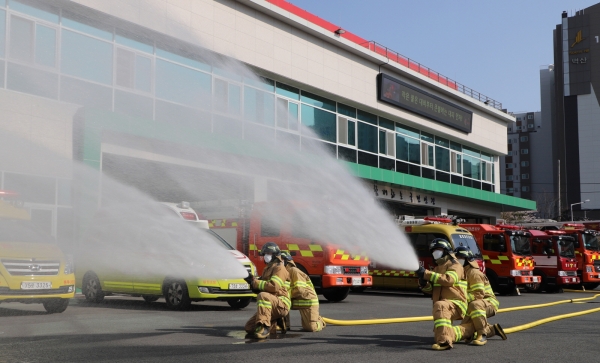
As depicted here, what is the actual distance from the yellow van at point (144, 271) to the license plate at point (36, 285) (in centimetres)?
233

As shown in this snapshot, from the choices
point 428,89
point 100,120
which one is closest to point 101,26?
point 100,120

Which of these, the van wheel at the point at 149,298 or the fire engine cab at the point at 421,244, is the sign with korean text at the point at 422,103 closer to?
the fire engine cab at the point at 421,244

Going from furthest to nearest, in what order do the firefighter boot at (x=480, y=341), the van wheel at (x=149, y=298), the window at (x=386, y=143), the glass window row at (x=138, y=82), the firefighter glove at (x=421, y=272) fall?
the window at (x=386, y=143) → the glass window row at (x=138, y=82) → the van wheel at (x=149, y=298) → the firefighter boot at (x=480, y=341) → the firefighter glove at (x=421, y=272)

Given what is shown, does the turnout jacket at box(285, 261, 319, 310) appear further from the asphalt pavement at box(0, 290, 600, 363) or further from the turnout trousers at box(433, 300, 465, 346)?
the turnout trousers at box(433, 300, 465, 346)

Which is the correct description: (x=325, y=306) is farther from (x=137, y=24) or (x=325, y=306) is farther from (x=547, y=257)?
(x=547, y=257)

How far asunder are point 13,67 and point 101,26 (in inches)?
130

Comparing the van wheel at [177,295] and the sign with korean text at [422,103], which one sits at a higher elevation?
the sign with korean text at [422,103]

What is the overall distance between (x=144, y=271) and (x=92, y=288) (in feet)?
7.19

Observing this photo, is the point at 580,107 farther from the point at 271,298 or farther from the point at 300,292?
the point at 271,298

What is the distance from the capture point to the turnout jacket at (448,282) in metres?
9.39

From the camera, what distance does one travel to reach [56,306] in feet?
45.0

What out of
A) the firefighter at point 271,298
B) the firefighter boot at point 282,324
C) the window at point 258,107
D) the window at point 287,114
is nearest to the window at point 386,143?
the window at point 287,114

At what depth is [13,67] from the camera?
18.2 meters

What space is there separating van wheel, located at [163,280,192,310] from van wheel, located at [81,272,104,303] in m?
2.37
